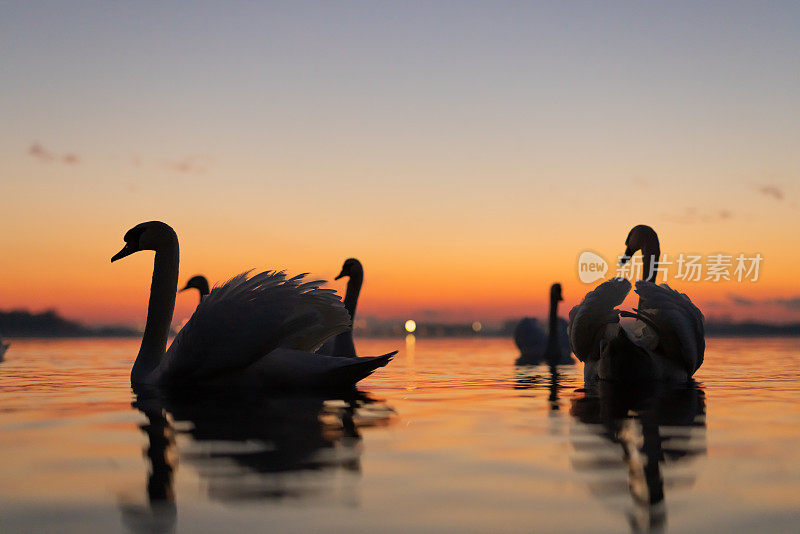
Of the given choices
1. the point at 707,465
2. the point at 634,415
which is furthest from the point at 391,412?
the point at 707,465

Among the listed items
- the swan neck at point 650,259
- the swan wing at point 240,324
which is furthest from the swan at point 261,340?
the swan neck at point 650,259

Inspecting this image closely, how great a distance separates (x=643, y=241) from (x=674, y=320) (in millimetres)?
3864

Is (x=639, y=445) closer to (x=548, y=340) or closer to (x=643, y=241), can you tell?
(x=643, y=241)

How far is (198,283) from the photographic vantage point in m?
20.5

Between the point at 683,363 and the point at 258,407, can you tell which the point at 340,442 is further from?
the point at 683,363

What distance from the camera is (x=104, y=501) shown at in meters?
3.97

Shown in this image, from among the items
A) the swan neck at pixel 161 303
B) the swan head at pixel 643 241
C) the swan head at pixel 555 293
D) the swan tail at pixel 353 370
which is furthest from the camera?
the swan head at pixel 555 293

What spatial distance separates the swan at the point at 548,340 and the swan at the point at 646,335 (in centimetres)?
913

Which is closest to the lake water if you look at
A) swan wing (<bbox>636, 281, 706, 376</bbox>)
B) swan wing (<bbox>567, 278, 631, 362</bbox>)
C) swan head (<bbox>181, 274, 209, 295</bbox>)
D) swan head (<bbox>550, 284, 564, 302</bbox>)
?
swan wing (<bbox>636, 281, 706, 376</bbox>)

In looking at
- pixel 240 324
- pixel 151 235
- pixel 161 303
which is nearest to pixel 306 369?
pixel 240 324

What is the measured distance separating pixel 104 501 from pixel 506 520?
1828mm

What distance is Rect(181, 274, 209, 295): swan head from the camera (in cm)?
2031

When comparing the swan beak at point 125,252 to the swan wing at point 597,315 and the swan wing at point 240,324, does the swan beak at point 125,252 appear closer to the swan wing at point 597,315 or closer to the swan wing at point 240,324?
the swan wing at point 240,324

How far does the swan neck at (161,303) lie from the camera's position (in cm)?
1104
